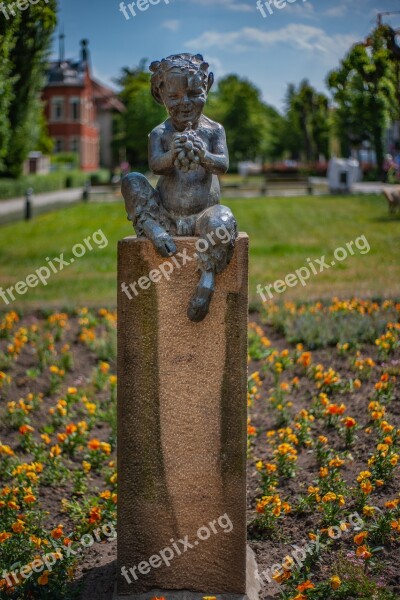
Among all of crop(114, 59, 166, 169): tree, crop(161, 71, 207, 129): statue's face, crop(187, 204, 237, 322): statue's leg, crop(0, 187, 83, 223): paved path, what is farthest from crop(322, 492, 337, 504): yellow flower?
crop(114, 59, 166, 169): tree

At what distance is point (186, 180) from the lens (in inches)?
158

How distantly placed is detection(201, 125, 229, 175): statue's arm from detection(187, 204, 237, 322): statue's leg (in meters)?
0.31

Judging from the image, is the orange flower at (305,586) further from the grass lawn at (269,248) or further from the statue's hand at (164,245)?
the grass lawn at (269,248)

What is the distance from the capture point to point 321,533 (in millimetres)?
4480

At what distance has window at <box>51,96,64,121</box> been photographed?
6012 cm

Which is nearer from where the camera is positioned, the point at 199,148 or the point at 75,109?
the point at 199,148

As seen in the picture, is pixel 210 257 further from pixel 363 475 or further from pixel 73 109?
pixel 73 109

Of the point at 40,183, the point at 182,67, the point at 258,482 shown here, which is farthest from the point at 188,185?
the point at 40,183

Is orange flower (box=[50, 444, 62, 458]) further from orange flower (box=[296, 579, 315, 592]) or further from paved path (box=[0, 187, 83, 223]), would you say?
paved path (box=[0, 187, 83, 223])

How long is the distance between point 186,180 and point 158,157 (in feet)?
0.64

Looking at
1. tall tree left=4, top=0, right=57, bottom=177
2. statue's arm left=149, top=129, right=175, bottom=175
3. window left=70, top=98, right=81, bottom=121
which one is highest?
window left=70, top=98, right=81, bottom=121

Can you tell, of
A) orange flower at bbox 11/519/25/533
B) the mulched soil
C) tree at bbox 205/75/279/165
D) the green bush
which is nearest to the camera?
the mulched soil

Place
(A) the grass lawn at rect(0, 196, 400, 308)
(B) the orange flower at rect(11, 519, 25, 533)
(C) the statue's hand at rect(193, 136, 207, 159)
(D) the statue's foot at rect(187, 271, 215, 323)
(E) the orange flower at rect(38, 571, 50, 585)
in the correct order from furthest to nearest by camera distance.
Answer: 1. (A) the grass lawn at rect(0, 196, 400, 308)
2. (B) the orange flower at rect(11, 519, 25, 533)
3. (E) the orange flower at rect(38, 571, 50, 585)
4. (C) the statue's hand at rect(193, 136, 207, 159)
5. (D) the statue's foot at rect(187, 271, 215, 323)

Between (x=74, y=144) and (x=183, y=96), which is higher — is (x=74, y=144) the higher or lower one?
the higher one
